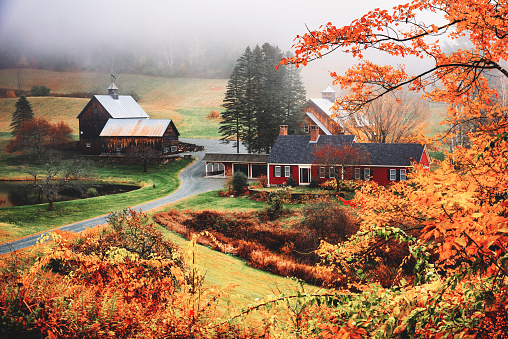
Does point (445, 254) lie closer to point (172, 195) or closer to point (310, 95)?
point (172, 195)

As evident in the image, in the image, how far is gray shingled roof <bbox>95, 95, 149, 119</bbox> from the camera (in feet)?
107

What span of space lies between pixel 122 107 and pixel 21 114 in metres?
11.7

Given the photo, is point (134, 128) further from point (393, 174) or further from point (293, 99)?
point (393, 174)

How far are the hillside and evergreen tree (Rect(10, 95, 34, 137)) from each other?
32 cm

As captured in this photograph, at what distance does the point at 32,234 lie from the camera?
13648 millimetres

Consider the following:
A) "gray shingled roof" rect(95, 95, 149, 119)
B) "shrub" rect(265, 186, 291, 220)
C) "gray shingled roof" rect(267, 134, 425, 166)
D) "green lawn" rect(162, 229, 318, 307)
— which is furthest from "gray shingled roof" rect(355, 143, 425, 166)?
"gray shingled roof" rect(95, 95, 149, 119)

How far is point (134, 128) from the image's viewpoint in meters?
33.0

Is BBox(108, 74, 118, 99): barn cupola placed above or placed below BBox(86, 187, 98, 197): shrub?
above

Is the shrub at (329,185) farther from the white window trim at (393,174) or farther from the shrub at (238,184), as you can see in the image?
the shrub at (238,184)

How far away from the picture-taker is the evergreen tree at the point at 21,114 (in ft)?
73.6

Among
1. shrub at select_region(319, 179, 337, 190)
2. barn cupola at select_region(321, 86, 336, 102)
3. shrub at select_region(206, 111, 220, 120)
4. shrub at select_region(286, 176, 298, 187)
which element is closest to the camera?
shrub at select_region(319, 179, 337, 190)

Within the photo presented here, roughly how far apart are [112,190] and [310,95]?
94.7 ft

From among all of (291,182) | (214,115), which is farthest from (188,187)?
(214,115)

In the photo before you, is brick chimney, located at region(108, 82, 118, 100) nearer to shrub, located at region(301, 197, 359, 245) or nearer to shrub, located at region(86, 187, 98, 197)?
shrub, located at region(86, 187, 98, 197)
